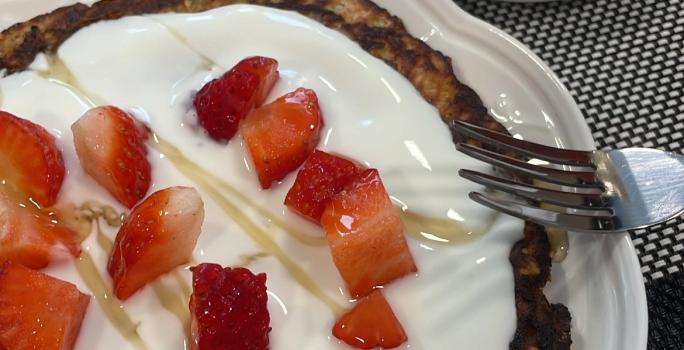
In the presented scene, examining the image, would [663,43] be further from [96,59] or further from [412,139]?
[96,59]

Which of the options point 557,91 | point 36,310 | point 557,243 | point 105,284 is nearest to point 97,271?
point 105,284

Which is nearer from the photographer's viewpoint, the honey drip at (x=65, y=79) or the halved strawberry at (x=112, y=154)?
the halved strawberry at (x=112, y=154)

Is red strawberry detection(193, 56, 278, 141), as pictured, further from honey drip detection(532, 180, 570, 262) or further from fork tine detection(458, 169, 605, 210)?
honey drip detection(532, 180, 570, 262)

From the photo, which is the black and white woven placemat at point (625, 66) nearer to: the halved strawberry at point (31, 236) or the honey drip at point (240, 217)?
the honey drip at point (240, 217)

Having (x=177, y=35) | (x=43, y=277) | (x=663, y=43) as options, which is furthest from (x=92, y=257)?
(x=663, y=43)

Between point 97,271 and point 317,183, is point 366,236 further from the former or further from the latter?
point 97,271

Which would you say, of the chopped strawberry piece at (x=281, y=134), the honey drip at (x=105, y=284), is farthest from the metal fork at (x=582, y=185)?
the honey drip at (x=105, y=284)
